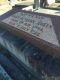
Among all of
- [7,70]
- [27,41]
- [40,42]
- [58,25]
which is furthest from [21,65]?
[58,25]

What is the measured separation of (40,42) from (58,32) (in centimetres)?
45

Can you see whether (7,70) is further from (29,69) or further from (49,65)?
(49,65)

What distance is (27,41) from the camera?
4672 millimetres

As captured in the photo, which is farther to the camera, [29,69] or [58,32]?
[29,69]

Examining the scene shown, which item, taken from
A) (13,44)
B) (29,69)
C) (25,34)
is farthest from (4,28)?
(29,69)

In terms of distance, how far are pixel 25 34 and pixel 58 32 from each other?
40.6 inches

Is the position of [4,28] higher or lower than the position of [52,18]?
lower

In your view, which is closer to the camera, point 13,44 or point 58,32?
point 58,32

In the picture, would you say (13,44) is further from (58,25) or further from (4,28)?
(58,25)

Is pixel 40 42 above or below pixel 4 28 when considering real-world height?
above

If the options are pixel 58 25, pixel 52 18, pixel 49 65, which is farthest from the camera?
pixel 52 18

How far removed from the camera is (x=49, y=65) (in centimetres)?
371

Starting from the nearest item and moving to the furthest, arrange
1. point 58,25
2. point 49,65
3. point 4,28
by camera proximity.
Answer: point 49,65 → point 58,25 → point 4,28

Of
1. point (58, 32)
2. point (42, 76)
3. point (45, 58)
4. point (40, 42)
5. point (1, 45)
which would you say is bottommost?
point (1, 45)
